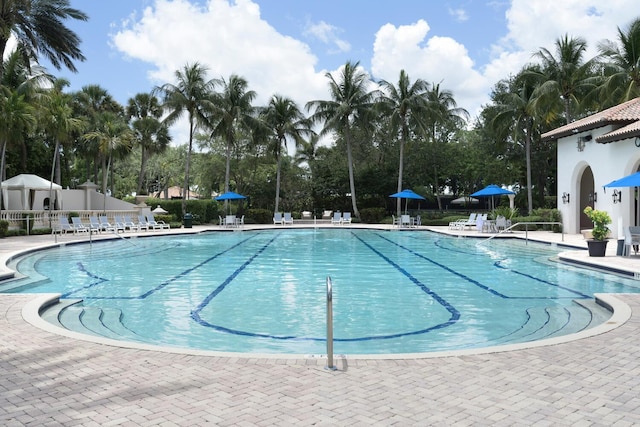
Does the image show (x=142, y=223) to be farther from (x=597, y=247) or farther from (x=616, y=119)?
(x=616, y=119)

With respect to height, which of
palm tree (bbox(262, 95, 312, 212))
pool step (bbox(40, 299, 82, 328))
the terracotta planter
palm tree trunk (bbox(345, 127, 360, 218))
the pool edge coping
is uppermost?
palm tree (bbox(262, 95, 312, 212))

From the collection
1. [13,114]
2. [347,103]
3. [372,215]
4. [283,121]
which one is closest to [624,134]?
A: [372,215]

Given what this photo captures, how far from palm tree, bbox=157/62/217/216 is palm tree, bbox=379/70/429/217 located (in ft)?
40.2

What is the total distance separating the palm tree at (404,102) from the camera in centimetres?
3647

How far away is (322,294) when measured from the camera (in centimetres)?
1050

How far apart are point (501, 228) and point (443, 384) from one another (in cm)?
2334

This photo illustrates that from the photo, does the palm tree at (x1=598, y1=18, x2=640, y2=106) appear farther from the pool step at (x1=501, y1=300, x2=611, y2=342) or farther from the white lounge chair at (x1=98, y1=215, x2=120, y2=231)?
the white lounge chair at (x1=98, y1=215, x2=120, y2=231)

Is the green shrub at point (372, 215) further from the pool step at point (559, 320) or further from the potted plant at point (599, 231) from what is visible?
the pool step at point (559, 320)

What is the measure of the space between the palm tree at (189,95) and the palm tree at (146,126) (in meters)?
5.27

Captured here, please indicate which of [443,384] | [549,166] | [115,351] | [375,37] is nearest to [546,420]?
[443,384]

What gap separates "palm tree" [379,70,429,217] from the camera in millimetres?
36469

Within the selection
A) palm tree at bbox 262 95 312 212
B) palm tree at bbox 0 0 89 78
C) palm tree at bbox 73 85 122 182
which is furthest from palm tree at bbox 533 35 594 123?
palm tree at bbox 73 85 122 182

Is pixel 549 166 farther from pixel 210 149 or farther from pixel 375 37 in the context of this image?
pixel 210 149

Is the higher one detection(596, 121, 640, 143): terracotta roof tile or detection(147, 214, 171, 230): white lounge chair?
detection(596, 121, 640, 143): terracotta roof tile
